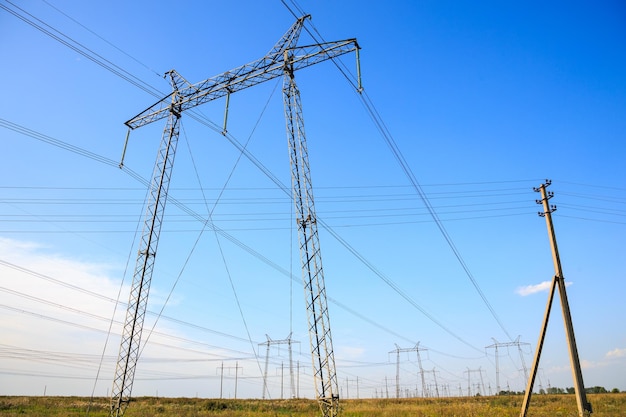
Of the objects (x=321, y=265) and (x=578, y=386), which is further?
(x=321, y=265)

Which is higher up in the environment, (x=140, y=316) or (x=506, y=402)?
(x=140, y=316)

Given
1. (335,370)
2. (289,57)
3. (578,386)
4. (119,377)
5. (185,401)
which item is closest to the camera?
(578,386)

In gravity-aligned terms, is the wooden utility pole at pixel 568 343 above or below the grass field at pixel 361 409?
above

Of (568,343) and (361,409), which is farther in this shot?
(361,409)

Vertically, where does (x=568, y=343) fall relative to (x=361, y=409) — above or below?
above

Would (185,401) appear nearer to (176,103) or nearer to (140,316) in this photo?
(140,316)

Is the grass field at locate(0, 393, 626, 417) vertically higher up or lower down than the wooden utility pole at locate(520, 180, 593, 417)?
lower down

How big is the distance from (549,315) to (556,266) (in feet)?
9.44

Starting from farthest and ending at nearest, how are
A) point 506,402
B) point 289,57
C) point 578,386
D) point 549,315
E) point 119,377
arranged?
point 506,402, point 289,57, point 119,377, point 549,315, point 578,386

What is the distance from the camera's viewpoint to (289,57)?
29156 mm

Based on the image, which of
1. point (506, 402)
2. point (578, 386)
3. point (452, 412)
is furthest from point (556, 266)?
point (506, 402)

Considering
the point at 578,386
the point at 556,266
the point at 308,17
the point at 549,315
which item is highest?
the point at 308,17

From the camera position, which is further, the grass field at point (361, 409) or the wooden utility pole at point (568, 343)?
the grass field at point (361, 409)

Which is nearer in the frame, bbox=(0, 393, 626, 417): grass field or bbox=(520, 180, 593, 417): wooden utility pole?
bbox=(520, 180, 593, 417): wooden utility pole
